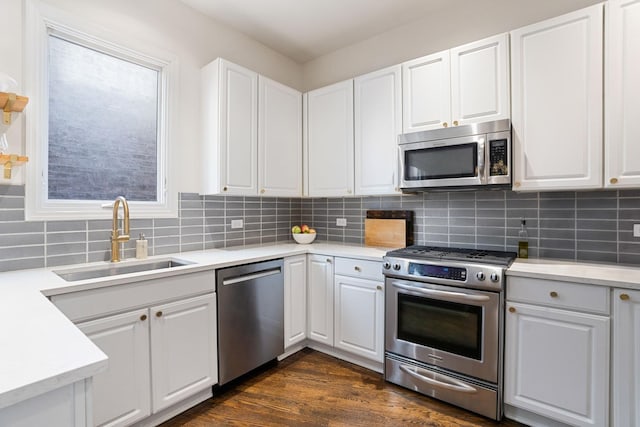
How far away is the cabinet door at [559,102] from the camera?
1824mm

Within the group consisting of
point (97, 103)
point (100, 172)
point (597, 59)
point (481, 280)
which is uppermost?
point (597, 59)

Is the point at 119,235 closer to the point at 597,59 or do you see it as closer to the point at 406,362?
the point at 406,362

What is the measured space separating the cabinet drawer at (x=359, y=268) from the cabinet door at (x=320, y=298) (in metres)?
0.09

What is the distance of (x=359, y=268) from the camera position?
2.44 m

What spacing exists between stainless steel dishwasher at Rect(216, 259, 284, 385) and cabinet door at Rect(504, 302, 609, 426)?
1.53 m

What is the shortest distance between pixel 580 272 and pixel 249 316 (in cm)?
200

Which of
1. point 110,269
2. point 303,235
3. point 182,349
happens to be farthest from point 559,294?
point 110,269

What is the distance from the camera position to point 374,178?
106 inches

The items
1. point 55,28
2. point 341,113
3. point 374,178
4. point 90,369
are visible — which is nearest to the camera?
point 90,369

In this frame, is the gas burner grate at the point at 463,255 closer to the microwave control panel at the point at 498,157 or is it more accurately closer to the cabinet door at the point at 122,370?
the microwave control panel at the point at 498,157

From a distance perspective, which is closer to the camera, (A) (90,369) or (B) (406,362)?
(A) (90,369)

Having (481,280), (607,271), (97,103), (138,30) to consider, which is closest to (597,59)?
(607,271)

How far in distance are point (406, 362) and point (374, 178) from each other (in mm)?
1395

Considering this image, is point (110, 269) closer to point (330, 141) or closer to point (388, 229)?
point (330, 141)
